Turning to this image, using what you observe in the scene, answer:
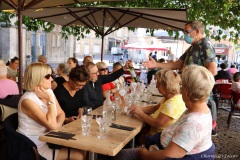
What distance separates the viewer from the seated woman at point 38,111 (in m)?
2.54

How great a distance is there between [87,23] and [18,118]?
5892 mm

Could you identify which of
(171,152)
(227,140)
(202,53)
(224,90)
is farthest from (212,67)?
(224,90)

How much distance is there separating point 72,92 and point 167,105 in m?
1.51

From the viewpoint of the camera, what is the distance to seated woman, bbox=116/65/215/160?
1.86 metres

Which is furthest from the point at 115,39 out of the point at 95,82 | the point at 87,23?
the point at 95,82

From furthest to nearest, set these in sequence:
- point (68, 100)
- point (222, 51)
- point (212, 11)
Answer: point (222, 51)
point (212, 11)
point (68, 100)

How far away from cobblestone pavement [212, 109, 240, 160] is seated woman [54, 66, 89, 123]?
2.44 metres

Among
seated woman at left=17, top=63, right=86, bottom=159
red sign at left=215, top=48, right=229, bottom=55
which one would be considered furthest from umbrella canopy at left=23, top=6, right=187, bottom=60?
red sign at left=215, top=48, right=229, bottom=55

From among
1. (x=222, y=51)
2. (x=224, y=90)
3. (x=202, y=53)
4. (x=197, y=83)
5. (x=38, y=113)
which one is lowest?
(x=224, y=90)

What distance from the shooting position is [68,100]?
3.65 m

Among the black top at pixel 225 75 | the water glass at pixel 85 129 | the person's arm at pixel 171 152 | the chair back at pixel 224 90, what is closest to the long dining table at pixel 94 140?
the water glass at pixel 85 129

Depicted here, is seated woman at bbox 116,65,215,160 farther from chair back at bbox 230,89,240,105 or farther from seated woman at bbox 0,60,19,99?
chair back at bbox 230,89,240,105

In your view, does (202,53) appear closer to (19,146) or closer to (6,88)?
(19,146)

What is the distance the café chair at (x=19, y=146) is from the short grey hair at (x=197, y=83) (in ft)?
4.52
